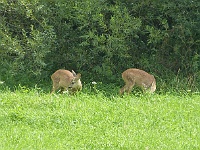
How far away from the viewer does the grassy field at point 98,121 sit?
834 cm

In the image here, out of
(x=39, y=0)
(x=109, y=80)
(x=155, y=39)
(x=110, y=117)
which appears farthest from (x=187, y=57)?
(x=110, y=117)

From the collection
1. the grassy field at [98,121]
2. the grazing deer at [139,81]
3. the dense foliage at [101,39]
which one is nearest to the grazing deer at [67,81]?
the grassy field at [98,121]

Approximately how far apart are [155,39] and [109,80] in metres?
1.51

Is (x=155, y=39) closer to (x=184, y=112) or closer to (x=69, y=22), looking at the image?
(x=69, y=22)

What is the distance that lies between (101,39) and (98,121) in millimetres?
3858

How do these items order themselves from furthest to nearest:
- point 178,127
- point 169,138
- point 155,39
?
point 155,39 < point 178,127 < point 169,138

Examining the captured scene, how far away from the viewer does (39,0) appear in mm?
13484

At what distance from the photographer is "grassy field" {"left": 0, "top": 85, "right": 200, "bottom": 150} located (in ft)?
27.4

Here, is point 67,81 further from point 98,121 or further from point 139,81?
point 98,121

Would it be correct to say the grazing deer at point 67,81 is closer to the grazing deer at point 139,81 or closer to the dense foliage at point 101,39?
the dense foliage at point 101,39

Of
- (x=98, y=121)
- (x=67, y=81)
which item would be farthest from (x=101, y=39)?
(x=98, y=121)

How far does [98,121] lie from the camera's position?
31.2 feet

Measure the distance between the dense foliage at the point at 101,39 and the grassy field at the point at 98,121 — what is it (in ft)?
5.25

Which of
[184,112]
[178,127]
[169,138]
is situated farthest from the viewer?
[184,112]
